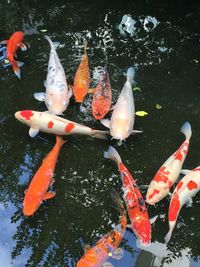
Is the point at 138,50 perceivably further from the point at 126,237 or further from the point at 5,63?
the point at 126,237

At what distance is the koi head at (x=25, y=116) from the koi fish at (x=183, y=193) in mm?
1660

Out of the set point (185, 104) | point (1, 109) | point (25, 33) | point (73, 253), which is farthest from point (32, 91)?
point (73, 253)

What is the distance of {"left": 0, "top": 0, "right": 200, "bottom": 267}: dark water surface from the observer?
→ 4.17 meters

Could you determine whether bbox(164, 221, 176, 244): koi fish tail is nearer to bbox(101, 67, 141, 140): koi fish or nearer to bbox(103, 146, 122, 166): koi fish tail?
bbox(103, 146, 122, 166): koi fish tail

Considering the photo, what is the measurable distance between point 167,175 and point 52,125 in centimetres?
128

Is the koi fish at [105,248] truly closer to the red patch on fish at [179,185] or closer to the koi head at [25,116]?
the red patch on fish at [179,185]

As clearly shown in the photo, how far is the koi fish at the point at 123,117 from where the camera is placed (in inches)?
187

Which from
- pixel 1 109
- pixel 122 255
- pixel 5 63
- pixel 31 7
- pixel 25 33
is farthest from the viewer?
pixel 31 7

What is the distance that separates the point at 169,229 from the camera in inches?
164

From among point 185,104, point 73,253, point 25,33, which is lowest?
point 73,253

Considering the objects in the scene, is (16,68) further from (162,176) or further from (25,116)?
(162,176)

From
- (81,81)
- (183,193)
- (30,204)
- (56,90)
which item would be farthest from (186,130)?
(30,204)

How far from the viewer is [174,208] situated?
4.18 meters

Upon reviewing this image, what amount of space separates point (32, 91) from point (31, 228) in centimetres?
186
